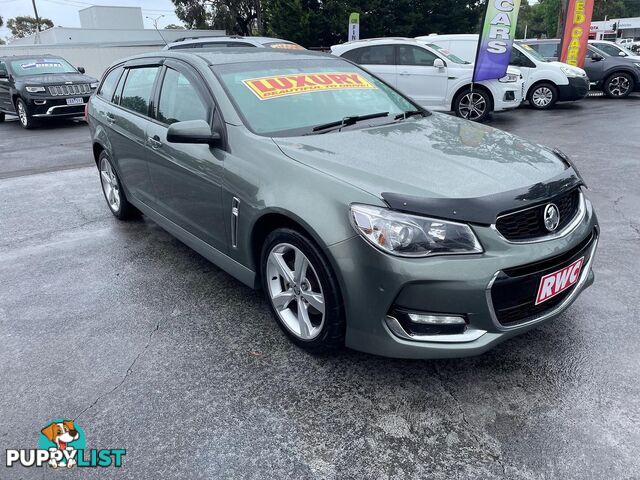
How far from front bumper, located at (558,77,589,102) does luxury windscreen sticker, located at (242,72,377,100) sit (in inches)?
399

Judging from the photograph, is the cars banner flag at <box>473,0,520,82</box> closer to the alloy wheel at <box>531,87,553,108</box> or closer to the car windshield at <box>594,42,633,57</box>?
the alloy wheel at <box>531,87,553,108</box>

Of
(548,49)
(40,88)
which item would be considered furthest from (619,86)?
(40,88)

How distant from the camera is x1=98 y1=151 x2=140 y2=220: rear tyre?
4.97 metres

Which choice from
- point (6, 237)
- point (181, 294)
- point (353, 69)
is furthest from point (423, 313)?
point (6, 237)

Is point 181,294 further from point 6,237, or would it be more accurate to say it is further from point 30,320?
point 6,237

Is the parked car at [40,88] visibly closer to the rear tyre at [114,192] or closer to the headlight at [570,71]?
the rear tyre at [114,192]

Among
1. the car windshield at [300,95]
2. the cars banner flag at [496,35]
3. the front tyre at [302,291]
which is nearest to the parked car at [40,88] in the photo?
the cars banner flag at [496,35]

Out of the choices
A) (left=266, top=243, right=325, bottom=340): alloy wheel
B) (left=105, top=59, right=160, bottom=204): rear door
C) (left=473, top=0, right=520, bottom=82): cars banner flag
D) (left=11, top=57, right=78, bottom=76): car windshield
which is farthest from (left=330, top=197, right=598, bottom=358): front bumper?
(left=11, top=57, right=78, bottom=76): car windshield

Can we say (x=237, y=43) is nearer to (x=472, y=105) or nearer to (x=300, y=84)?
(x=472, y=105)

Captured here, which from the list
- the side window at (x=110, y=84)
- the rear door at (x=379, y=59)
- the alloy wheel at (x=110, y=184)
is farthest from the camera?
the rear door at (x=379, y=59)

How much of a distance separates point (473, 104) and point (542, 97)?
3.04 meters

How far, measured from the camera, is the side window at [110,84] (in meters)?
4.87

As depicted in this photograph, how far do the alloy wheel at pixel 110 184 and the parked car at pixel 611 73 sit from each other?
13.5m

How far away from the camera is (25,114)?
1209cm
